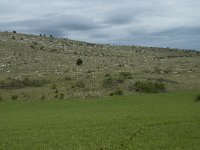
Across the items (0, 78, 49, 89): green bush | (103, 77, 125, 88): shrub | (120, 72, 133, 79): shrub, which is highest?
(120, 72, 133, 79): shrub

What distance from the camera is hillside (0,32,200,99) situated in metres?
58.4

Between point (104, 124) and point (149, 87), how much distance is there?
88.4 ft

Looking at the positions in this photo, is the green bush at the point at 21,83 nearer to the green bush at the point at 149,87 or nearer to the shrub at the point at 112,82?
the shrub at the point at 112,82

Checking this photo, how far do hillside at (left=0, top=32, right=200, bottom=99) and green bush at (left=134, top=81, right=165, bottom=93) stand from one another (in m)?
0.96

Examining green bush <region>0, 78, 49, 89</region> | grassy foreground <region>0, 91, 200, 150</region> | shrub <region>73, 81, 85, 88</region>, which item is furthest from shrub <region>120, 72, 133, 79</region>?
grassy foreground <region>0, 91, 200, 150</region>

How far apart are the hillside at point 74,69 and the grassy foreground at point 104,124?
8.65m

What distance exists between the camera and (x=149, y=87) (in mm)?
57031

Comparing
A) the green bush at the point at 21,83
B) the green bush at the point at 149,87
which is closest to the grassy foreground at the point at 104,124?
the green bush at the point at 149,87

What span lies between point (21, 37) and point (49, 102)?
2051 inches

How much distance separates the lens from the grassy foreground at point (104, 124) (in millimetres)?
23359

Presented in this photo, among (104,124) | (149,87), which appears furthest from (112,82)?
(104,124)

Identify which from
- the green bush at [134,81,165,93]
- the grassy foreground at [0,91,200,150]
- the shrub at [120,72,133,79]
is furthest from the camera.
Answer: the shrub at [120,72,133,79]

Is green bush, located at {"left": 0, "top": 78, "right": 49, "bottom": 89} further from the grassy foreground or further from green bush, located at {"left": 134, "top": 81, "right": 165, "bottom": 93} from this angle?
green bush, located at {"left": 134, "top": 81, "right": 165, "bottom": 93}

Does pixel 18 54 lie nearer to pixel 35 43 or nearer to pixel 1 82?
pixel 35 43
